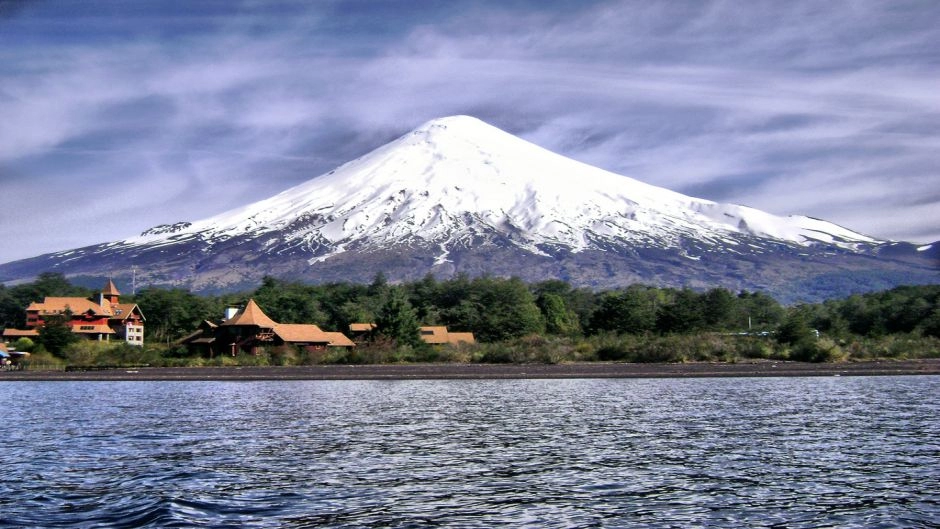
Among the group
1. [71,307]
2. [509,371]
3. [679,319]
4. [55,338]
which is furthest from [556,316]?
[71,307]

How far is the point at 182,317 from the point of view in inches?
3979

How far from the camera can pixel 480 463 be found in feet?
57.6

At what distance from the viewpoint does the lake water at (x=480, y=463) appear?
12.9 metres

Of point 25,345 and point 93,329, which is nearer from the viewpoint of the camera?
point 25,345

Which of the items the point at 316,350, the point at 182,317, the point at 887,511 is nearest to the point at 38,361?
the point at 316,350

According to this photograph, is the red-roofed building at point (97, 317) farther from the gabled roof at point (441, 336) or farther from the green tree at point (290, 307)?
the gabled roof at point (441, 336)

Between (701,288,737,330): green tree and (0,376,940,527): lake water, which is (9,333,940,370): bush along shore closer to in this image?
(701,288,737,330): green tree

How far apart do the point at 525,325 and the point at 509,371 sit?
1074 inches

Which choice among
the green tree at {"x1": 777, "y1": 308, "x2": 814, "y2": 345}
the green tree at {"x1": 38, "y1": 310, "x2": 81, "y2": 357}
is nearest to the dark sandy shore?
the green tree at {"x1": 777, "y1": 308, "x2": 814, "y2": 345}

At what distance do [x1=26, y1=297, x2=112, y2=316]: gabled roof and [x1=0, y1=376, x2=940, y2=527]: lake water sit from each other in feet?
244

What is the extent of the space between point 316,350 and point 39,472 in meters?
53.9

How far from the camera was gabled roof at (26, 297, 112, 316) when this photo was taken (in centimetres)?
10206

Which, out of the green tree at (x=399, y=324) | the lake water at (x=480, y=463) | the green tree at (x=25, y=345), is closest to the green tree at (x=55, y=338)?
the green tree at (x=25, y=345)

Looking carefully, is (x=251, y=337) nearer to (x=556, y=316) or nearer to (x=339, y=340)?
(x=339, y=340)
